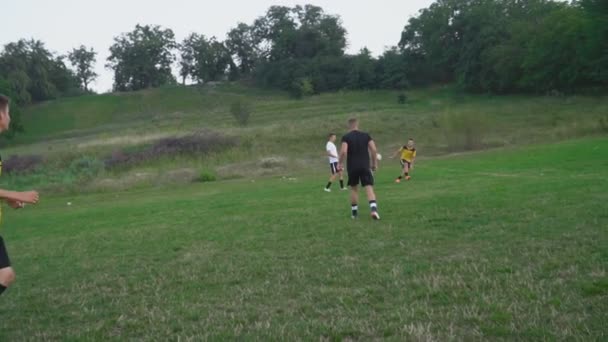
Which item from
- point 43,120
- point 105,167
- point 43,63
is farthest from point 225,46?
point 105,167

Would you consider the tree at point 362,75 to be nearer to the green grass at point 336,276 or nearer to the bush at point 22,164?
the bush at point 22,164

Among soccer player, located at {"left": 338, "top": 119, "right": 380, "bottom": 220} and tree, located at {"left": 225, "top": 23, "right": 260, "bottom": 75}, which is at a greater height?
tree, located at {"left": 225, "top": 23, "right": 260, "bottom": 75}

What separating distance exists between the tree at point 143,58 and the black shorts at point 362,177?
383 feet

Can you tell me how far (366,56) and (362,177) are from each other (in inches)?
3808

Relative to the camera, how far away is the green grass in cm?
492

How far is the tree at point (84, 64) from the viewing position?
129m

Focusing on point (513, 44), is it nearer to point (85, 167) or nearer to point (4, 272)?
point (85, 167)

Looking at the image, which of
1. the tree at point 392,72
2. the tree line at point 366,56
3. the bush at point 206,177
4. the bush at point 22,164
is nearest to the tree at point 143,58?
the tree line at point 366,56

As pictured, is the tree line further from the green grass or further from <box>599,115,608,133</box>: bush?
the green grass

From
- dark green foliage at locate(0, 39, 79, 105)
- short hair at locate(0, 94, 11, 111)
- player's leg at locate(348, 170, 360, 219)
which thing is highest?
dark green foliage at locate(0, 39, 79, 105)

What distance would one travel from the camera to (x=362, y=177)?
1220cm

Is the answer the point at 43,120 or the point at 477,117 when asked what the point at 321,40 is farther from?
the point at 477,117

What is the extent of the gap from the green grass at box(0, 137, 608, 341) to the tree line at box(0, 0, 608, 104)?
55746mm

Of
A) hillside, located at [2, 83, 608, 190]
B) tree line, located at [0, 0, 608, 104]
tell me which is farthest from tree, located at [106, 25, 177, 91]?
hillside, located at [2, 83, 608, 190]
